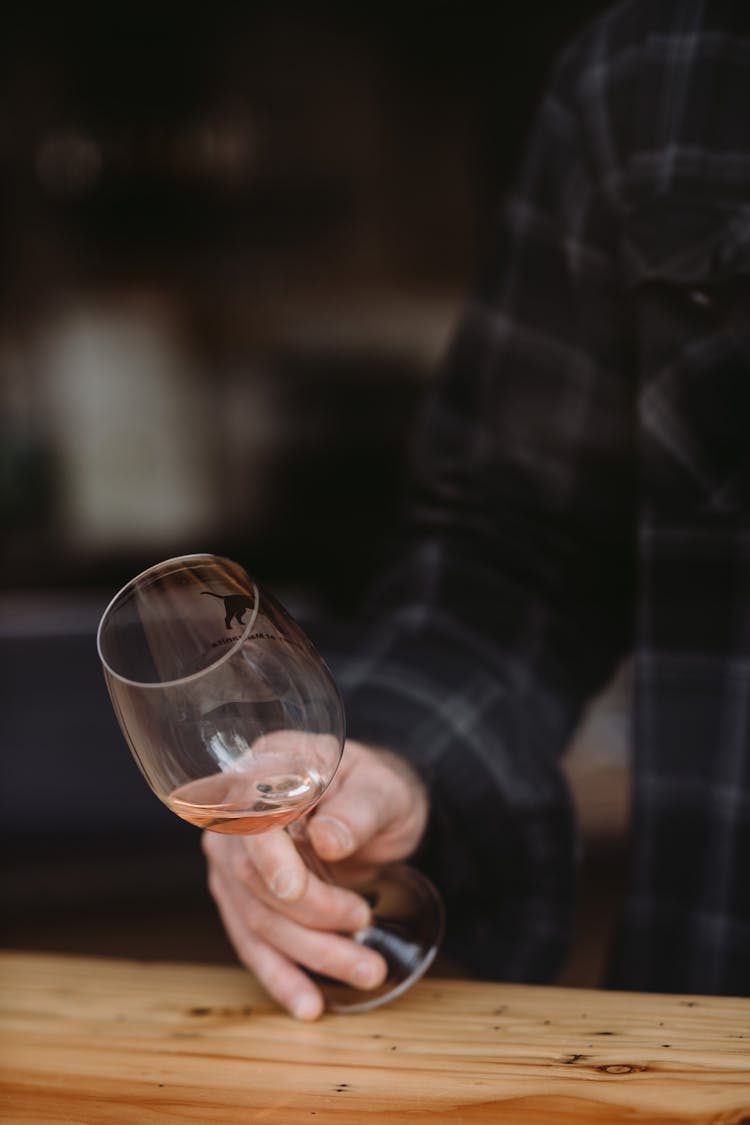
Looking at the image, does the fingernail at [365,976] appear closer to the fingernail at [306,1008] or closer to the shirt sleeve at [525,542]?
the fingernail at [306,1008]

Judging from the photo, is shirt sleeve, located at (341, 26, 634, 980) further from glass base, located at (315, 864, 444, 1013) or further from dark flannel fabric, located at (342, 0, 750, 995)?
glass base, located at (315, 864, 444, 1013)

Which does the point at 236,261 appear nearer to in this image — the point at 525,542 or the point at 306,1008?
the point at 525,542

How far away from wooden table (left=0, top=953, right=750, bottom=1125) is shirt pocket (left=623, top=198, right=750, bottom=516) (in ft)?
1.16

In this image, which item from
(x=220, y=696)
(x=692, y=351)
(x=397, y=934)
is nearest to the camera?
(x=220, y=696)

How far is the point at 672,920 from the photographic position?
74cm

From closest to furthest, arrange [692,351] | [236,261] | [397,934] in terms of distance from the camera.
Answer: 1. [397,934]
2. [692,351]
3. [236,261]

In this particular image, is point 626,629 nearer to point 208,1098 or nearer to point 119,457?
point 208,1098

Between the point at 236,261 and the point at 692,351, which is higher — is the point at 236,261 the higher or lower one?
the lower one

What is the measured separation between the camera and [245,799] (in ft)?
1.43

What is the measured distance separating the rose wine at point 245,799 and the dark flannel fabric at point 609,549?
190mm

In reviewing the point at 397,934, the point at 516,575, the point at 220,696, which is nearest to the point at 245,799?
the point at 220,696

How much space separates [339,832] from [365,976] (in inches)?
2.4

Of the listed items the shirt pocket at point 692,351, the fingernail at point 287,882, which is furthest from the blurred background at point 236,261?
the fingernail at point 287,882

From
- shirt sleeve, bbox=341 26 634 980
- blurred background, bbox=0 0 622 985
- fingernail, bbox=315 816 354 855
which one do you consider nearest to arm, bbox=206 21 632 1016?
shirt sleeve, bbox=341 26 634 980
